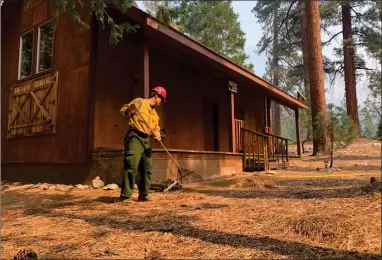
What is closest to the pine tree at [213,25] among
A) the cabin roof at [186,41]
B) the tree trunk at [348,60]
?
the tree trunk at [348,60]

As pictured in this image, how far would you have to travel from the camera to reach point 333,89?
2523cm

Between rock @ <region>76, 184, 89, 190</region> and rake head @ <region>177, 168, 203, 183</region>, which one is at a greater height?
rake head @ <region>177, 168, 203, 183</region>

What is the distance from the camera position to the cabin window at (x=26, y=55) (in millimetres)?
10703

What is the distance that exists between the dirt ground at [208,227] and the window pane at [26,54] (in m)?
6.10

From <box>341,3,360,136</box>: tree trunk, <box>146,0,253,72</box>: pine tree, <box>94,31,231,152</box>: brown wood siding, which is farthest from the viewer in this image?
<box>146,0,253,72</box>: pine tree

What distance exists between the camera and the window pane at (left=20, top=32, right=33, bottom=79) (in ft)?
35.1

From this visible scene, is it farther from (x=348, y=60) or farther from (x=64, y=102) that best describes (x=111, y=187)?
(x=348, y=60)

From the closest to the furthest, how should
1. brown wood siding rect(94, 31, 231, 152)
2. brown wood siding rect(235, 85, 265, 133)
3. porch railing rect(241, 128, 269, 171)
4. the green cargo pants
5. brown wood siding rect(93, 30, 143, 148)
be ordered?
the green cargo pants < brown wood siding rect(93, 30, 143, 148) < brown wood siding rect(94, 31, 231, 152) < porch railing rect(241, 128, 269, 171) < brown wood siding rect(235, 85, 265, 133)

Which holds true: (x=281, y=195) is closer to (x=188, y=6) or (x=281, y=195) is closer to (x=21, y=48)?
(x=21, y=48)

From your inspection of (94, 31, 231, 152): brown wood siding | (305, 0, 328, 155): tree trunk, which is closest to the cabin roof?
(94, 31, 231, 152): brown wood siding

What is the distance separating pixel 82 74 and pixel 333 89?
20.8 meters

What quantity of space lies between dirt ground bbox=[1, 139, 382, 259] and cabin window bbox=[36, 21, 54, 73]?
215 inches

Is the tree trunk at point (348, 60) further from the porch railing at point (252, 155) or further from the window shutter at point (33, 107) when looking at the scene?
the window shutter at point (33, 107)

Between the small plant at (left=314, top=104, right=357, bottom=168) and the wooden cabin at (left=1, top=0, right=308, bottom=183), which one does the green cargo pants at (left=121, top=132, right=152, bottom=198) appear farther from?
the small plant at (left=314, top=104, right=357, bottom=168)
